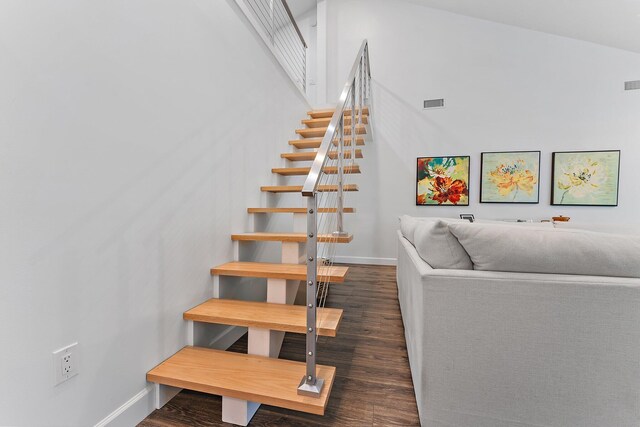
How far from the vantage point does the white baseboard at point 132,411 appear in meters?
1.13

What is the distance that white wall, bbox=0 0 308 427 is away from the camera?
2.83 ft

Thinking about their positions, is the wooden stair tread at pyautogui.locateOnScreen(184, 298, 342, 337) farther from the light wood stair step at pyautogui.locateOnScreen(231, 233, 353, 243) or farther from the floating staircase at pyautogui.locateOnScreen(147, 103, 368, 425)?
the light wood stair step at pyautogui.locateOnScreen(231, 233, 353, 243)

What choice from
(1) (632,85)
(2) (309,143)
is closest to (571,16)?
(1) (632,85)

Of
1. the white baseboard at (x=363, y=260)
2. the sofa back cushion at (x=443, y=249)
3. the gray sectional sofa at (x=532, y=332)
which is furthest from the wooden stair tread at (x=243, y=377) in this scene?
the white baseboard at (x=363, y=260)

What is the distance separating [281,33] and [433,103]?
286cm

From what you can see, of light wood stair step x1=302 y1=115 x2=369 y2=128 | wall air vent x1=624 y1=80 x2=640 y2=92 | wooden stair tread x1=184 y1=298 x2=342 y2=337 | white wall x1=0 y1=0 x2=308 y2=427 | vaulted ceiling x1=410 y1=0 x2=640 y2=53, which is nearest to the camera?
white wall x1=0 y1=0 x2=308 y2=427

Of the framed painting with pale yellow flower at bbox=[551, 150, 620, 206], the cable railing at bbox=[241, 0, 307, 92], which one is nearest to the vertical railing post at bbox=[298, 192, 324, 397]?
the cable railing at bbox=[241, 0, 307, 92]

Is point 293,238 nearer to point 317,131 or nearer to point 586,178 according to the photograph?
point 317,131

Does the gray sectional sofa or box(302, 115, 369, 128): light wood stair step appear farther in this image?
box(302, 115, 369, 128): light wood stair step

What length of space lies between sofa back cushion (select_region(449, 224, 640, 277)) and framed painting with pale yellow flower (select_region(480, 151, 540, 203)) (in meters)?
3.29

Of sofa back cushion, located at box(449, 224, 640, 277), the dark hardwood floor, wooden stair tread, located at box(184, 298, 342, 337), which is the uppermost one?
sofa back cushion, located at box(449, 224, 640, 277)

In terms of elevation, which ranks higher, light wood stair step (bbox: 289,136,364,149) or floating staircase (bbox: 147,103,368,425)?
light wood stair step (bbox: 289,136,364,149)

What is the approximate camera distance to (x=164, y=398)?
1.36m

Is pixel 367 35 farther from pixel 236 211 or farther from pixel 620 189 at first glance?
pixel 620 189
